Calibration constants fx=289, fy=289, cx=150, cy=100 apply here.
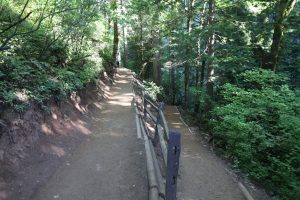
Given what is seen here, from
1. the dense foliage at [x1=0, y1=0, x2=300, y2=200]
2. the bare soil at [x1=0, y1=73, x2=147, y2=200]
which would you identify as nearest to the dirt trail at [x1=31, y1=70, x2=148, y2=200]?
the bare soil at [x1=0, y1=73, x2=147, y2=200]

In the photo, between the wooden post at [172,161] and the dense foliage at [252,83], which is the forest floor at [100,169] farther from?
the wooden post at [172,161]

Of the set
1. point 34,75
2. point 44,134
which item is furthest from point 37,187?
point 34,75

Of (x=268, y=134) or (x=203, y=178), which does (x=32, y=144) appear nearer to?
(x=203, y=178)

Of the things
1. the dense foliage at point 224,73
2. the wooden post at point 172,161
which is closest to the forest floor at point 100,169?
the dense foliage at point 224,73

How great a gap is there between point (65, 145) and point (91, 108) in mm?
4462

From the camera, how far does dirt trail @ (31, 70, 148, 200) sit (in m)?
5.57

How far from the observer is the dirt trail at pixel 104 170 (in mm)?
5574

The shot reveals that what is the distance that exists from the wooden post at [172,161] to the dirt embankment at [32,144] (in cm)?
294

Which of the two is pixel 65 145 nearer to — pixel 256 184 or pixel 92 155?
pixel 92 155

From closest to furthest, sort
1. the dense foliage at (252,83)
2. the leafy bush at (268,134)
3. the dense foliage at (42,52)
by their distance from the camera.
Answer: the dense foliage at (42,52) < the leafy bush at (268,134) < the dense foliage at (252,83)

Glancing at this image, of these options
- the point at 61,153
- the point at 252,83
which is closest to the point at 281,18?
the point at 252,83

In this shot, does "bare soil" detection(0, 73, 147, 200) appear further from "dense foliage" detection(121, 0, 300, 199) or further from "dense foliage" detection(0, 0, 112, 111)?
"dense foliage" detection(121, 0, 300, 199)

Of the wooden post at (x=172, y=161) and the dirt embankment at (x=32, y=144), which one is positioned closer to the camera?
the wooden post at (x=172, y=161)

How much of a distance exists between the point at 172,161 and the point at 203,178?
17.5 ft
